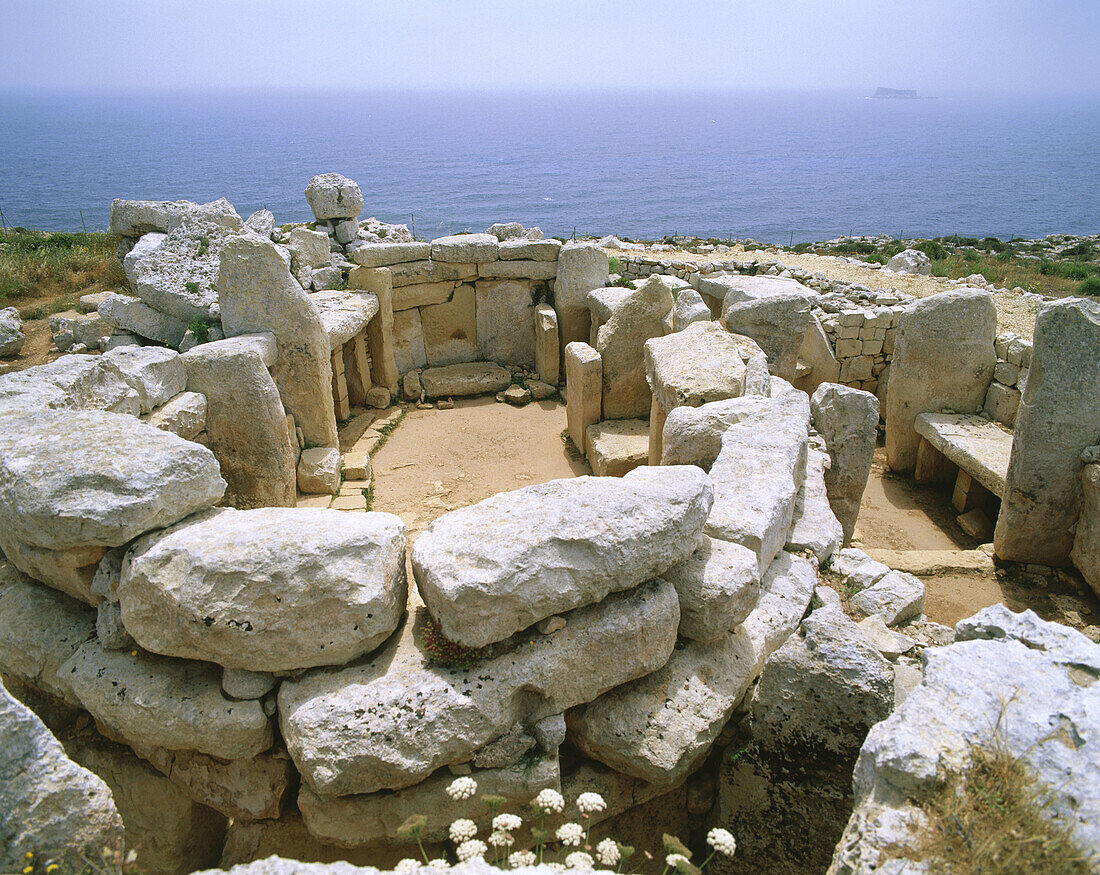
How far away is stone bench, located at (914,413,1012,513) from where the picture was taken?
24.8 ft

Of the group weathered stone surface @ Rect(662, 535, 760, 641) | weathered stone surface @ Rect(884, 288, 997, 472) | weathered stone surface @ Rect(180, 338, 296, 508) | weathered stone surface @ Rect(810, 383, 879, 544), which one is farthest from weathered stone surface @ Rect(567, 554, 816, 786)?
weathered stone surface @ Rect(884, 288, 997, 472)

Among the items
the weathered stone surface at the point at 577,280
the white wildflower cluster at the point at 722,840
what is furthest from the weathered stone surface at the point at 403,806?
the weathered stone surface at the point at 577,280

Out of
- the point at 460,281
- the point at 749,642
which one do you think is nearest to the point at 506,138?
the point at 460,281

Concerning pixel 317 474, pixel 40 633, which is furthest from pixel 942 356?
pixel 40 633

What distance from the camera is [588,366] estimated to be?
26.0 feet

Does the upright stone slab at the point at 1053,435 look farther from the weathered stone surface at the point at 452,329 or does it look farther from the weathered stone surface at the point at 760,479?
the weathered stone surface at the point at 452,329

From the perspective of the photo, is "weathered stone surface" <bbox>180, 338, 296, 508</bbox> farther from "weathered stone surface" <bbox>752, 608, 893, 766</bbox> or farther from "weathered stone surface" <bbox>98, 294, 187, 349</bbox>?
"weathered stone surface" <bbox>752, 608, 893, 766</bbox>

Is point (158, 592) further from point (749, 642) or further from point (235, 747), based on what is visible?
point (749, 642)

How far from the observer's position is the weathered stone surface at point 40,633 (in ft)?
12.1

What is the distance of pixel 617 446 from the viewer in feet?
25.0

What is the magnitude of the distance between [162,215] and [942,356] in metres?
10.1

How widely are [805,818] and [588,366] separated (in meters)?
5.29

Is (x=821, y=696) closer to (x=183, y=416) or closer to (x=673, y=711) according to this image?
(x=673, y=711)

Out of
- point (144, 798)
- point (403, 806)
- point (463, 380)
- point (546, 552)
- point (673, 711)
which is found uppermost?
point (546, 552)
